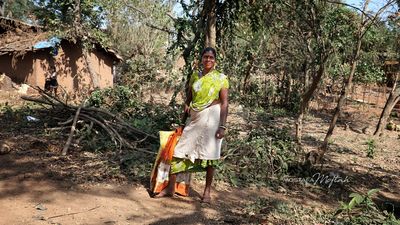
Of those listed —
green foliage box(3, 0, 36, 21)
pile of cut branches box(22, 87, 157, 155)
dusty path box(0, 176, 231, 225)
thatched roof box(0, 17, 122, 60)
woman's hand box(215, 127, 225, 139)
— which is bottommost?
dusty path box(0, 176, 231, 225)

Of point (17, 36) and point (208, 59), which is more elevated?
point (17, 36)

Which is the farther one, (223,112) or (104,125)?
(104,125)

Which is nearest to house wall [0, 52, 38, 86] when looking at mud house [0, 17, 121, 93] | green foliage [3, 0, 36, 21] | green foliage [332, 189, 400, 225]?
mud house [0, 17, 121, 93]

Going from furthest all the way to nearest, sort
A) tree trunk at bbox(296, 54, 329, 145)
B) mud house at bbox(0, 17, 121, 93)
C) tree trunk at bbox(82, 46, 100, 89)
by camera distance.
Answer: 1. tree trunk at bbox(82, 46, 100, 89)
2. mud house at bbox(0, 17, 121, 93)
3. tree trunk at bbox(296, 54, 329, 145)

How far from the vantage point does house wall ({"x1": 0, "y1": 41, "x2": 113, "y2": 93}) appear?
633 inches

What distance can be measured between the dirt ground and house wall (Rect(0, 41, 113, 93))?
9.60 m

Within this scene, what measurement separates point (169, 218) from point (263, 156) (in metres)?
2.60

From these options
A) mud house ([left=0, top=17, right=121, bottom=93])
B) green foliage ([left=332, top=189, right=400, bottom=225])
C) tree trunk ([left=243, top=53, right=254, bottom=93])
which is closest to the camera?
green foliage ([left=332, top=189, right=400, bottom=225])

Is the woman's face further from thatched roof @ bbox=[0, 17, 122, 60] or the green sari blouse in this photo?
thatched roof @ bbox=[0, 17, 122, 60]

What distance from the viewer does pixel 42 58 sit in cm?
1614

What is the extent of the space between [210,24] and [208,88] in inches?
58.1

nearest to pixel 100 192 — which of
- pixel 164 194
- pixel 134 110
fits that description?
pixel 164 194

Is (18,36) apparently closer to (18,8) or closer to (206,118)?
(206,118)

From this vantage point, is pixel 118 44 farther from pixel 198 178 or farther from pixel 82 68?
pixel 198 178
